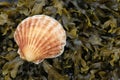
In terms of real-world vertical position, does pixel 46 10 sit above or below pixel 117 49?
above

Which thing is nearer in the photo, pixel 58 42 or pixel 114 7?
pixel 58 42

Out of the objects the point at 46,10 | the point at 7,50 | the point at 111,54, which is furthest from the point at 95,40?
the point at 7,50

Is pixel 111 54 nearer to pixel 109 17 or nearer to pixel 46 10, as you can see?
pixel 109 17
